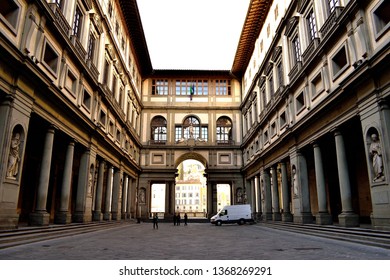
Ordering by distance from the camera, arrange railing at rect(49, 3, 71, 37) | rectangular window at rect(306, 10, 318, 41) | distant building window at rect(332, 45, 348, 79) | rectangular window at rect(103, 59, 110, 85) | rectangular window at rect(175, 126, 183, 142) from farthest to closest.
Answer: rectangular window at rect(175, 126, 183, 142), rectangular window at rect(103, 59, 110, 85), rectangular window at rect(306, 10, 318, 41), distant building window at rect(332, 45, 348, 79), railing at rect(49, 3, 71, 37)

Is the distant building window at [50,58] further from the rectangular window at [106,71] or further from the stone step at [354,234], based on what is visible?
the stone step at [354,234]

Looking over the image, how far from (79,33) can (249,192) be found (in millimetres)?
28809

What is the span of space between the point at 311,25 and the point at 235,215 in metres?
21.3

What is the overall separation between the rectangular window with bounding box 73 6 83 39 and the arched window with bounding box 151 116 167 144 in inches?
964

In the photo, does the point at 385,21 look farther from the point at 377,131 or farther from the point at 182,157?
the point at 182,157

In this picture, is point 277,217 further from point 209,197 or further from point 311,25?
point 311,25

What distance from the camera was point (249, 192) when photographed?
39875 mm

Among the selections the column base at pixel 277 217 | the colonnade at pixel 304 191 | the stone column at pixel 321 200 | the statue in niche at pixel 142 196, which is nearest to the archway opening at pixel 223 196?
the statue in niche at pixel 142 196

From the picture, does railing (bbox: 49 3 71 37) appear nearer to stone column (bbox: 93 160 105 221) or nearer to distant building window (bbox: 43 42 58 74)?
distant building window (bbox: 43 42 58 74)

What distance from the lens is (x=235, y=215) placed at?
33.2 metres

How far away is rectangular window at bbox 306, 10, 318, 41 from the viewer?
767 inches

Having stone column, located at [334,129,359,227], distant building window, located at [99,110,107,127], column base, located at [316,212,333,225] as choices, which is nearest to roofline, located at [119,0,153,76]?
distant building window, located at [99,110,107,127]

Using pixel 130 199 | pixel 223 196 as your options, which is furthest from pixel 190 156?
pixel 223 196

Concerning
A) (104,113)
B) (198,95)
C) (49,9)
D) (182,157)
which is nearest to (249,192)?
(182,157)
